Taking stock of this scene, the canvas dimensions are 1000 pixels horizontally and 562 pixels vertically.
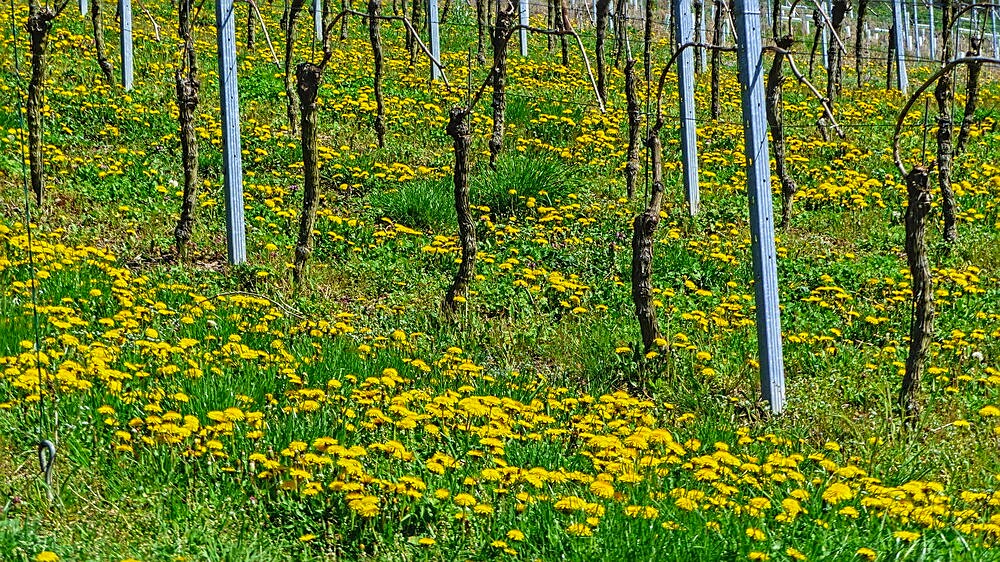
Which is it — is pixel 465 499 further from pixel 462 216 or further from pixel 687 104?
pixel 687 104

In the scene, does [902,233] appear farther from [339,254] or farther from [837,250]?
[339,254]

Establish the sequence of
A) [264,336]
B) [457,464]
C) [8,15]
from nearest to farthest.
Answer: [457,464] < [264,336] < [8,15]

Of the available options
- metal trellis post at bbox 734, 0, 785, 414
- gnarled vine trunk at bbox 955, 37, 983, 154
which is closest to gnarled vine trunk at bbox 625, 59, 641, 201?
gnarled vine trunk at bbox 955, 37, 983, 154

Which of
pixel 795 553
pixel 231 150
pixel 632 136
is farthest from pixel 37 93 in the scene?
pixel 795 553

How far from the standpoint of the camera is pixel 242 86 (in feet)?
43.9

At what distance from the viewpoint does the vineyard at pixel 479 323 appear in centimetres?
401

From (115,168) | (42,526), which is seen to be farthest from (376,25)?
(42,526)

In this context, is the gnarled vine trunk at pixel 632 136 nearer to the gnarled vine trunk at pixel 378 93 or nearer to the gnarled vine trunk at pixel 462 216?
the gnarled vine trunk at pixel 462 216

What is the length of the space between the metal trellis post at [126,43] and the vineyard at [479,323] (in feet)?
0.18

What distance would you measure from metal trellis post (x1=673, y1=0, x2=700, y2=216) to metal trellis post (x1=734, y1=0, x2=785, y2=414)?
3644mm

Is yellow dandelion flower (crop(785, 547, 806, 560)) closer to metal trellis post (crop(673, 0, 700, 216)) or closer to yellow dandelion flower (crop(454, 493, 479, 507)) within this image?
yellow dandelion flower (crop(454, 493, 479, 507))

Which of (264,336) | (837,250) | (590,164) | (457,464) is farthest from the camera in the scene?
(590,164)

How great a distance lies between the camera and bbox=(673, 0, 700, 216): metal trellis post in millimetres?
9727

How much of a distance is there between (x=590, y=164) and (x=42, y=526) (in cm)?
868
